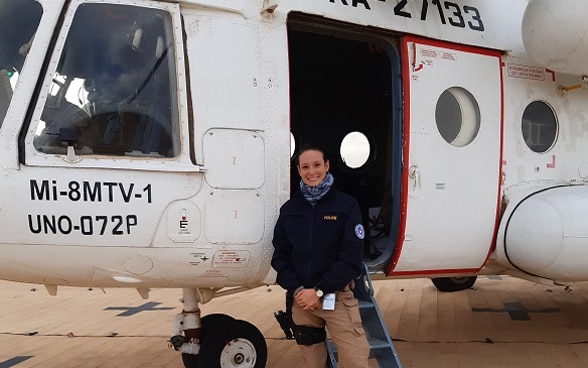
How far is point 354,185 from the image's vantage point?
6.05 m

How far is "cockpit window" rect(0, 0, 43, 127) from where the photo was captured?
3184mm

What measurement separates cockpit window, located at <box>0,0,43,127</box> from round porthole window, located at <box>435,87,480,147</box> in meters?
2.76

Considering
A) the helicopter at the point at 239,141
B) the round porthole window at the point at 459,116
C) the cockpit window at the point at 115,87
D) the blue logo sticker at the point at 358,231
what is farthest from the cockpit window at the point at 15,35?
the round porthole window at the point at 459,116

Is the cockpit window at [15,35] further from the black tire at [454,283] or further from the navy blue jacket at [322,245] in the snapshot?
the black tire at [454,283]

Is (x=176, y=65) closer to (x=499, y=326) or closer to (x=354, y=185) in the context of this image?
(x=354, y=185)

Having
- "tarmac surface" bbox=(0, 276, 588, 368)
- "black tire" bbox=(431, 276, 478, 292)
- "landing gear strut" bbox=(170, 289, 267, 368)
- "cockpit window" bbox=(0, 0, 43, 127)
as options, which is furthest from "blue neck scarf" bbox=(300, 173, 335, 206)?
"black tire" bbox=(431, 276, 478, 292)

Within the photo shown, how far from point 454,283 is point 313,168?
5.45 m

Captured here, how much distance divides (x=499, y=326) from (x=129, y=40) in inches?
Answer: 188

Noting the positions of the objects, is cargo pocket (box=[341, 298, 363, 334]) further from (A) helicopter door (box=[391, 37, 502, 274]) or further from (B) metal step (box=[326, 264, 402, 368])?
(A) helicopter door (box=[391, 37, 502, 274])

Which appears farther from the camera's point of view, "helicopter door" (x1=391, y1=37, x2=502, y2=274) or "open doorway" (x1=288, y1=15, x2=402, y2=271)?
"open doorway" (x1=288, y1=15, x2=402, y2=271)

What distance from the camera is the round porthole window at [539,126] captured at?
15.1 feet

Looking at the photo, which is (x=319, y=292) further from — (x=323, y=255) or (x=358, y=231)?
(x=358, y=231)

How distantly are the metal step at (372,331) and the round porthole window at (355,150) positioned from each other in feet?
8.43

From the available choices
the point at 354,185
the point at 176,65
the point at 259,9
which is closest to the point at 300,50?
the point at 354,185
